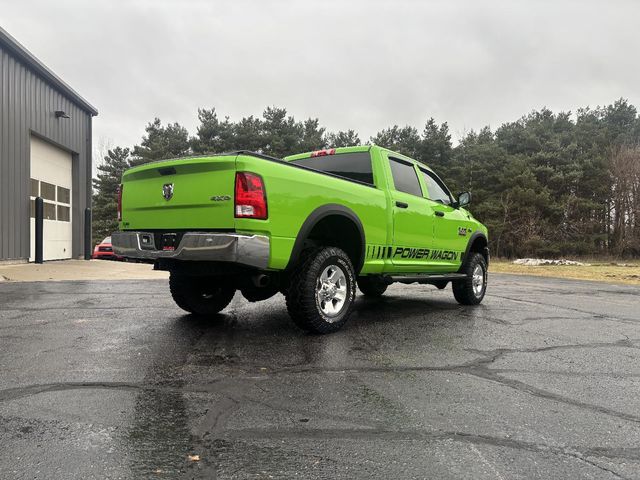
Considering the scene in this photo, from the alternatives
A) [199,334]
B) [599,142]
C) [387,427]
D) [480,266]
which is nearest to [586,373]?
[387,427]

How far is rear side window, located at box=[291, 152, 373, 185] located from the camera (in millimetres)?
5672

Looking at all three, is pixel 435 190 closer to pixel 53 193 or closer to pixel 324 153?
pixel 324 153

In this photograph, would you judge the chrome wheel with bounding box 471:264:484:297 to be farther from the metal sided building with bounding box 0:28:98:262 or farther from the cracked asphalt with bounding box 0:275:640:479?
the metal sided building with bounding box 0:28:98:262

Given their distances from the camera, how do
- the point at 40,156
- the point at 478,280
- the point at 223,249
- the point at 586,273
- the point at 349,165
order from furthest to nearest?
1. the point at 586,273
2. the point at 40,156
3. the point at 478,280
4. the point at 349,165
5. the point at 223,249

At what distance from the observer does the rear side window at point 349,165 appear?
5.67 metres

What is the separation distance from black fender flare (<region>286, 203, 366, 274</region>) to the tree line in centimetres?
3068

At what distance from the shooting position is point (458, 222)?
23.2ft

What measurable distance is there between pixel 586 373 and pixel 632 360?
2.66 ft

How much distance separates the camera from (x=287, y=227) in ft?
13.9

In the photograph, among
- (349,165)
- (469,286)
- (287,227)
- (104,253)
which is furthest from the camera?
(104,253)

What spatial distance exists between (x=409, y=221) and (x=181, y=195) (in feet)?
9.42

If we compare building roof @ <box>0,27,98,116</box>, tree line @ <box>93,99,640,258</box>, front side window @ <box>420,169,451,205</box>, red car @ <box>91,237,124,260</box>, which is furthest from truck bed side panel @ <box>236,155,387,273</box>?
tree line @ <box>93,99,640,258</box>

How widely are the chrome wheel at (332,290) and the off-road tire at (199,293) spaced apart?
4.25 ft

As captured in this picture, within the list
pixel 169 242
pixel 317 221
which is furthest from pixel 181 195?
pixel 317 221
